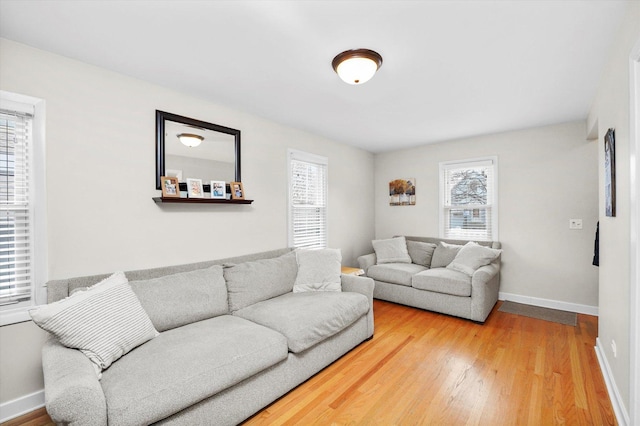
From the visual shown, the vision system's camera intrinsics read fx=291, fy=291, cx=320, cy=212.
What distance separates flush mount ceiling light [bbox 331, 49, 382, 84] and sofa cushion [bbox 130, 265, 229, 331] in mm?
1984

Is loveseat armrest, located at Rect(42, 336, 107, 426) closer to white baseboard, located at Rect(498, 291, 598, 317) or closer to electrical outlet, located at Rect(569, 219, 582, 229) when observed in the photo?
white baseboard, located at Rect(498, 291, 598, 317)

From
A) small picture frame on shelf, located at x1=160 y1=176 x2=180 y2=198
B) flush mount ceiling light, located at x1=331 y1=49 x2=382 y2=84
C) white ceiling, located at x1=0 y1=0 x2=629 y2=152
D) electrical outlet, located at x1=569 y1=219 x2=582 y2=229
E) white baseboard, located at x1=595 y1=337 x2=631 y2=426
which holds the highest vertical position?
white ceiling, located at x1=0 y1=0 x2=629 y2=152

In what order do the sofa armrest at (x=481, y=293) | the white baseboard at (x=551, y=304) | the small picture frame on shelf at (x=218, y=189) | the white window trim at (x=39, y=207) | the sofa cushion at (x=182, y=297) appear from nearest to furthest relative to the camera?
1. the white window trim at (x=39, y=207)
2. the sofa cushion at (x=182, y=297)
3. the small picture frame on shelf at (x=218, y=189)
4. the sofa armrest at (x=481, y=293)
5. the white baseboard at (x=551, y=304)

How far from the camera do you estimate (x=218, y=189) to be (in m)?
2.97

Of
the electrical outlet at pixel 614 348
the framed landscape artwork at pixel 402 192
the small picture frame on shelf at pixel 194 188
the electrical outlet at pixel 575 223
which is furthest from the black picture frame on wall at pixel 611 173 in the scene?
the small picture frame on shelf at pixel 194 188

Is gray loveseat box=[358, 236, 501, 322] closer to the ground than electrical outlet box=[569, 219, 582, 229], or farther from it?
closer to the ground

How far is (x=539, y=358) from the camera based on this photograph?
8.58 feet

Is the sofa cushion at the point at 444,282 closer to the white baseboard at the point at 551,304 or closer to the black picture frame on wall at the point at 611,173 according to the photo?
the white baseboard at the point at 551,304

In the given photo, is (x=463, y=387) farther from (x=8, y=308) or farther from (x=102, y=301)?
(x=8, y=308)

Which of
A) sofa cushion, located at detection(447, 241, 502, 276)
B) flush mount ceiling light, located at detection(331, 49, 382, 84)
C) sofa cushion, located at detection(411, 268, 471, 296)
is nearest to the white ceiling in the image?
flush mount ceiling light, located at detection(331, 49, 382, 84)

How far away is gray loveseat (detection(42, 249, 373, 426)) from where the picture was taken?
1.40 metres

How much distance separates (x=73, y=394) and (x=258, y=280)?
1629 mm

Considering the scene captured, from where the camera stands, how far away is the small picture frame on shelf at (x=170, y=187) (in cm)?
254

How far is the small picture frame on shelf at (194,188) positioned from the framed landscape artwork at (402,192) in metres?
3.52
